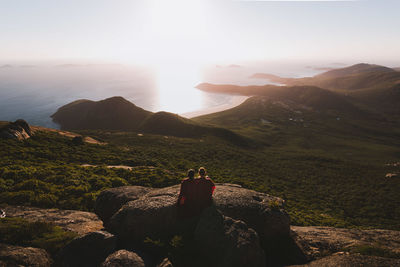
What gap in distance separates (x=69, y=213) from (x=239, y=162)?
149 ft

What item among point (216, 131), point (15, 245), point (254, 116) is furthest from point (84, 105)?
point (15, 245)

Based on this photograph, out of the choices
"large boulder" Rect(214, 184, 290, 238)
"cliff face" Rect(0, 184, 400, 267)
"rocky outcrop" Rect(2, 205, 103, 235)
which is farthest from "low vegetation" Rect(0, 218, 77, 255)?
"large boulder" Rect(214, 184, 290, 238)

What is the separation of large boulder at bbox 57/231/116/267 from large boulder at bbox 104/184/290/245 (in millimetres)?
895

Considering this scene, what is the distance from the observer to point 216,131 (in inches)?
3499

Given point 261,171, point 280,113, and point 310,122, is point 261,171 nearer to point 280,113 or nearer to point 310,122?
point 310,122

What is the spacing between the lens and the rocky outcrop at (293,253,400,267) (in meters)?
7.86

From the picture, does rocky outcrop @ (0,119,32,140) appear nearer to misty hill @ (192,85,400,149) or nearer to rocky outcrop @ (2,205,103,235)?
rocky outcrop @ (2,205,103,235)

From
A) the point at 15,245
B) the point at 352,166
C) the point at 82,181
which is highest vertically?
the point at 15,245

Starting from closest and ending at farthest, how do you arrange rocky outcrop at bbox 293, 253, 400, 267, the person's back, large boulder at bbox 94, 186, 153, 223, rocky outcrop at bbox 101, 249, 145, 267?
rocky outcrop at bbox 101, 249, 145, 267
rocky outcrop at bbox 293, 253, 400, 267
the person's back
large boulder at bbox 94, 186, 153, 223

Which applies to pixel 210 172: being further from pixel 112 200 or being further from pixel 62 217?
pixel 62 217

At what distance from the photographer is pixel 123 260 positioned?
7.59 metres

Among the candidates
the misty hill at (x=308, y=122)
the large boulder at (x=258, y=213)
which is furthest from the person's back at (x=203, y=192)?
the misty hill at (x=308, y=122)

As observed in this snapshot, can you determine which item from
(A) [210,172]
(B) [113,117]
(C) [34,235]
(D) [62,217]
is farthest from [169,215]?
(B) [113,117]

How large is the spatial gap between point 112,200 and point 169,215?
4.68 metres
